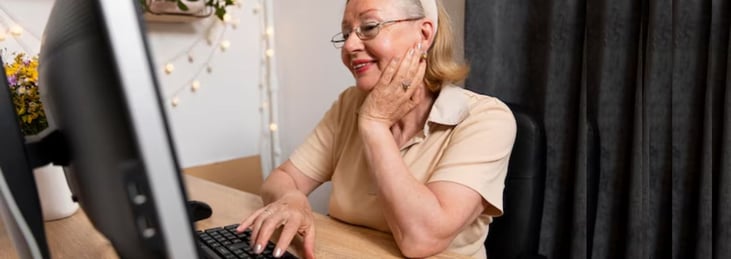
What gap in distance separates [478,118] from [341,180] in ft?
1.25

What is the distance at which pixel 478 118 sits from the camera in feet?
3.54

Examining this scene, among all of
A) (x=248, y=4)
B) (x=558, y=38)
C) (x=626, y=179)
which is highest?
(x=248, y=4)

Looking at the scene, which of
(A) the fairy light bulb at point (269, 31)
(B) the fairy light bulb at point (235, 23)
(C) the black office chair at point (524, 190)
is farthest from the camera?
(A) the fairy light bulb at point (269, 31)

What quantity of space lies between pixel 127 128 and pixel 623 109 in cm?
125

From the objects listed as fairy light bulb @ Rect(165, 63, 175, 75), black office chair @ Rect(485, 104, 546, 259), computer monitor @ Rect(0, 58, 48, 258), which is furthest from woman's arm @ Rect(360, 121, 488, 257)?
fairy light bulb @ Rect(165, 63, 175, 75)

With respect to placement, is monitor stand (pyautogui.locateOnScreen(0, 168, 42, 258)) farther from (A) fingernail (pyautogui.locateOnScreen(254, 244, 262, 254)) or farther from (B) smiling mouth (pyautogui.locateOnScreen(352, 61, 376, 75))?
(B) smiling mouth (pyautogui.locateOnScreen(352, 61, 376, 75))

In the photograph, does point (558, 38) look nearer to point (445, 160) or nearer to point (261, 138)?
point (445, 160)

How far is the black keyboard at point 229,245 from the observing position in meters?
0.84

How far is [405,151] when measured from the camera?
118cm

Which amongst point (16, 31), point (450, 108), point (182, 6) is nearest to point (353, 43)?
point (450, 108)

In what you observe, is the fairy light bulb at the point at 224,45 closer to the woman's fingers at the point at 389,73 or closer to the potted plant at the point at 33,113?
the potted plant at the point at 33,113

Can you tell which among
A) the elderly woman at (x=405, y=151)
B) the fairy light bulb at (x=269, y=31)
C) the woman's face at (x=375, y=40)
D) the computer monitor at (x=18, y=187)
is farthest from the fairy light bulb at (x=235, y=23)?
the computer monitor at (x=18, y=187)

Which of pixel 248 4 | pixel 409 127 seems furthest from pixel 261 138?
pixel 409 127

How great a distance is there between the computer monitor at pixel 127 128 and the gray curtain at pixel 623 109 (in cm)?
119
